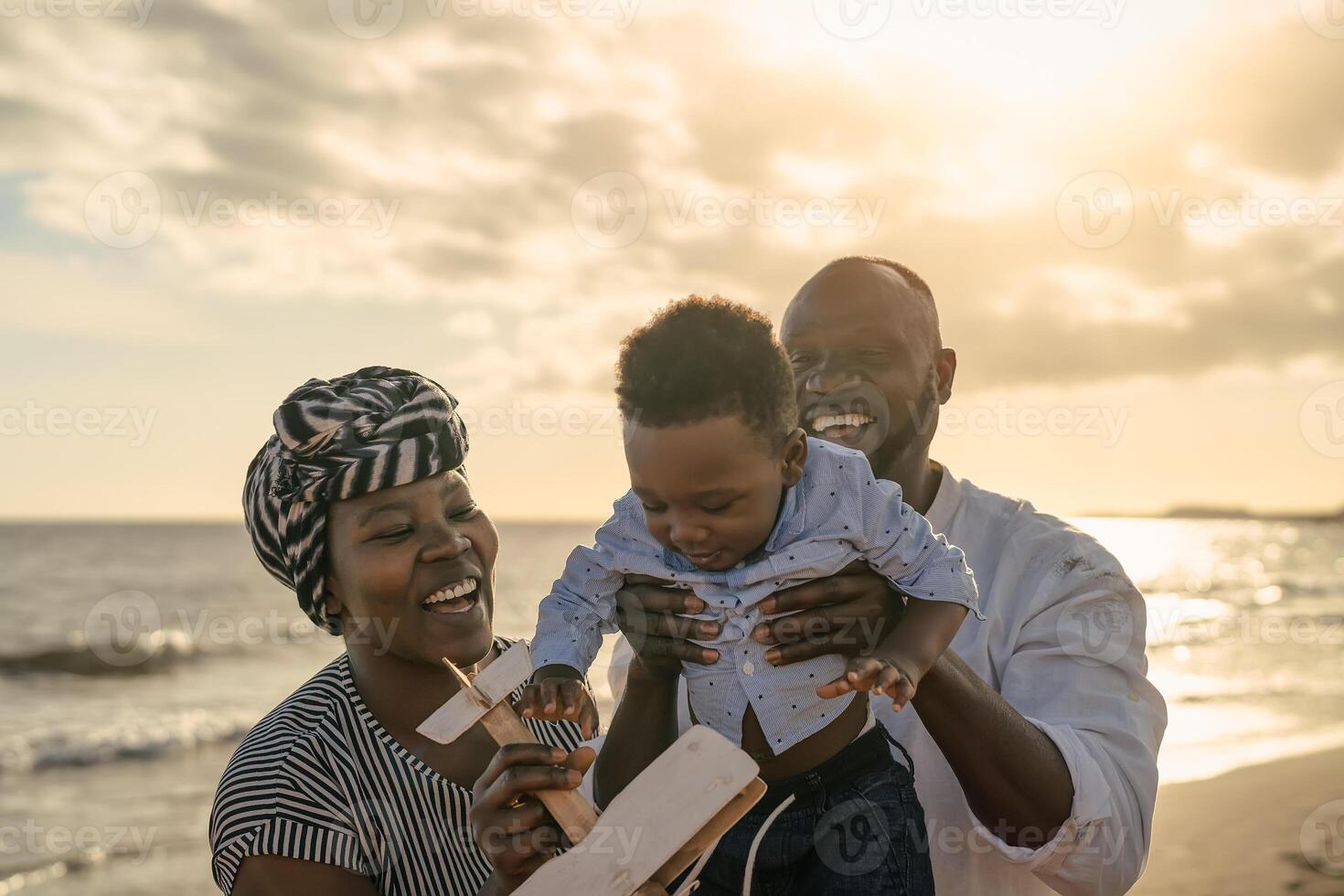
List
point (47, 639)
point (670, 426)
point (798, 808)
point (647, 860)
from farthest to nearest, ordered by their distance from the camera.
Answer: point (47, 639) < point (798, 808) < point (670, 426) < point (647, 860)

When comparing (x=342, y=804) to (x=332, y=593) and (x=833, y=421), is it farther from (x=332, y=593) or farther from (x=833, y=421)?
(x=833, y=421)

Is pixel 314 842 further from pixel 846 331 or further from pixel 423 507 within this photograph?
pixel 846 331

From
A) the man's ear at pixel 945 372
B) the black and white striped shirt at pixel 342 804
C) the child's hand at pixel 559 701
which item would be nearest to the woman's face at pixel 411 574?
the black and white striped shirt at pixel 342 804

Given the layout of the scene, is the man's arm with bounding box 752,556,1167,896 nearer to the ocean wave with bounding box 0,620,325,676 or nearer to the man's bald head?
the man's bald head

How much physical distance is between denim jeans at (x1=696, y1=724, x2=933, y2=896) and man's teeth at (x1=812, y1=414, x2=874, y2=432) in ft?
3.52

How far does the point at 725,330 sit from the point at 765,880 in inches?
53.5

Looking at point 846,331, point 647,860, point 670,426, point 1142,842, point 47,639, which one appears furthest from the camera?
point 47,639

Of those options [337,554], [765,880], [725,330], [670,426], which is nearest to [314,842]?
Answer: [337,554]

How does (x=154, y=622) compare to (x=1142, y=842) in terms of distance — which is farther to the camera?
(x=154, y=622)

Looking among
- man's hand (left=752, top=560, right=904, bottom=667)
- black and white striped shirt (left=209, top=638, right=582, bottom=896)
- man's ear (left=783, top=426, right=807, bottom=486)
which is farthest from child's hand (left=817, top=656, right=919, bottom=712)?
black and white striped shirt (left=209, top=638, right=582, bottom=896)

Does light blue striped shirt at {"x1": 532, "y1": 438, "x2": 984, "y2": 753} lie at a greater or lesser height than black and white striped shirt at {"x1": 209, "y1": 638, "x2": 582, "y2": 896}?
greater

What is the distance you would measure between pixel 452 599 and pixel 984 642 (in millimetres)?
1605

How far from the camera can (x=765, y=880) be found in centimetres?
277

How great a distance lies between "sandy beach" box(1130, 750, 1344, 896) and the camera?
28.3 feet
